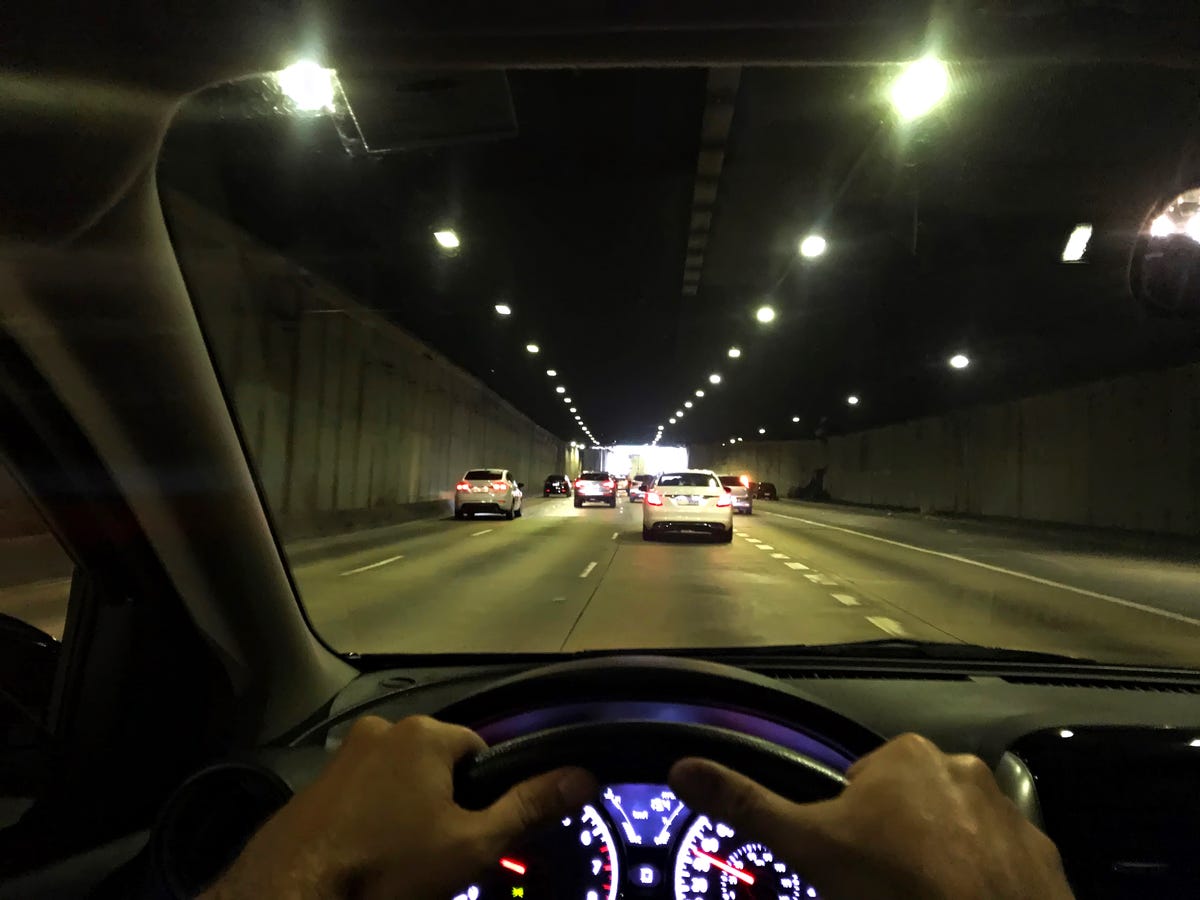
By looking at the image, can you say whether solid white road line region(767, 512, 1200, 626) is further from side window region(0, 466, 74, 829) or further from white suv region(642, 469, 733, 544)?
side window region(0, 466, 74, 829)

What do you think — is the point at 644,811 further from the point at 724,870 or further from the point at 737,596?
the point at 737,596

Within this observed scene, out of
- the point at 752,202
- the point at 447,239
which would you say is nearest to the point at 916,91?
the point at 752,202

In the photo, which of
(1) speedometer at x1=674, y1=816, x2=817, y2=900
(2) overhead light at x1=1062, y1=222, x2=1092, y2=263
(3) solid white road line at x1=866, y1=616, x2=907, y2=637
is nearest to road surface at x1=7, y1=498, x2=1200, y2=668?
(3) solid white road line at x1=866, y1=616, x2=907, y2=637

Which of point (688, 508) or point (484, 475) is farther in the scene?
point (484, 475)

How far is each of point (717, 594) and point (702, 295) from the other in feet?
28.3

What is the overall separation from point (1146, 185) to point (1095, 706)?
8469 mm

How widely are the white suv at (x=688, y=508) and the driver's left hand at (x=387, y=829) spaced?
2113cm

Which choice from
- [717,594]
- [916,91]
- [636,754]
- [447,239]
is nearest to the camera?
[636,754]

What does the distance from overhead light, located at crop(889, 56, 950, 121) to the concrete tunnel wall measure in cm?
648

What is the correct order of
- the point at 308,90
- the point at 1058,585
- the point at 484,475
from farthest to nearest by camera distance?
the point at 484,475, the point at 1058,585, the point at 308,90

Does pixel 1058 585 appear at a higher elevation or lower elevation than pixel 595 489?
lower

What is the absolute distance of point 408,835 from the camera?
190cm

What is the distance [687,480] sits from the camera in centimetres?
2416

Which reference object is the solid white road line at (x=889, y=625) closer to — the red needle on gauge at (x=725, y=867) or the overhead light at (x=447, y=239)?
the red needle on gauge at (x=725, y=867)
